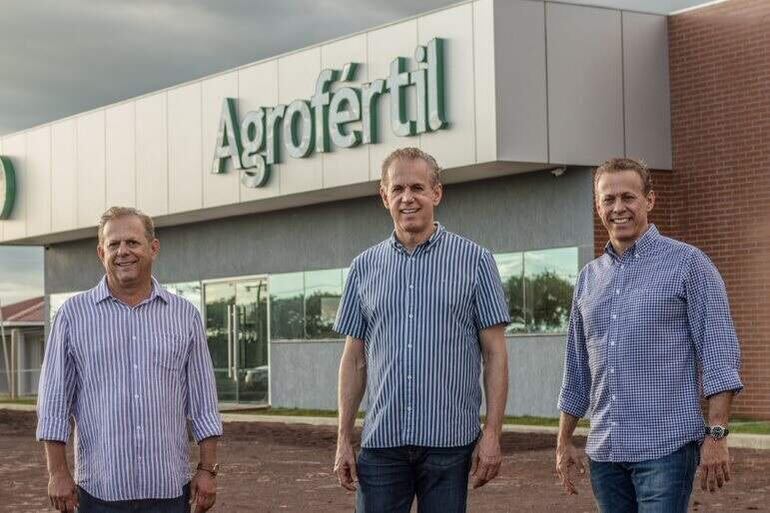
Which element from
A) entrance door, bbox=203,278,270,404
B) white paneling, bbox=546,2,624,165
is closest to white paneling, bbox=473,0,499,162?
white paneling, bbox=546,2,624,165

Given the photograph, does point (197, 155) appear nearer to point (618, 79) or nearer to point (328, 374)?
point (328, 374)

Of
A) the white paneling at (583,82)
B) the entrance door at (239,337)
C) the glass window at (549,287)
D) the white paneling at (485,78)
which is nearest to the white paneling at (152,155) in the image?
the entrance door at (239,337)

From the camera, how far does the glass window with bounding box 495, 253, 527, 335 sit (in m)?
25.4

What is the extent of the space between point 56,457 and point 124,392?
34 cm

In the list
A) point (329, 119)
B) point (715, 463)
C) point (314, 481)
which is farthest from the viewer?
point (329, 119)

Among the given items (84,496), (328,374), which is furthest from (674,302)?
(328,374)

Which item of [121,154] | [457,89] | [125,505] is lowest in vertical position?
[125,505]

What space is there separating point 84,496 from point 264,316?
26.0 meters

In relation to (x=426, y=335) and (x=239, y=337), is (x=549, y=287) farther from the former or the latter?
(x=426, y=335)

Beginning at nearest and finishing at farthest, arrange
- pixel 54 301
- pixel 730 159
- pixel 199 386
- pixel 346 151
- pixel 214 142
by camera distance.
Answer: pixel 199 386
pixel 730 159
pixel 346 151
pixel 214 142
pixel 54 301

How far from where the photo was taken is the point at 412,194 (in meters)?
5.72

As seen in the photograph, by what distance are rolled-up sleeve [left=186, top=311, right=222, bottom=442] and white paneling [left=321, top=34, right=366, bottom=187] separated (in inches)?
780

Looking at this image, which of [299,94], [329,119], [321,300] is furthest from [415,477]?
[321,300]

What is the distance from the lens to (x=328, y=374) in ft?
96.2
